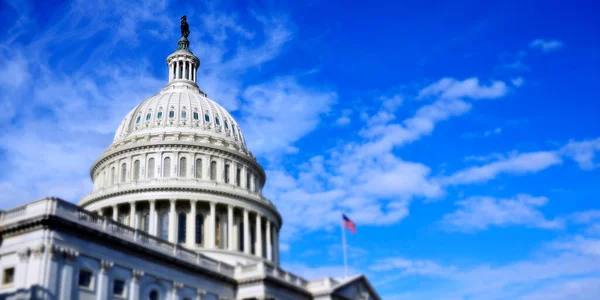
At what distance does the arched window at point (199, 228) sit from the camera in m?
76.7

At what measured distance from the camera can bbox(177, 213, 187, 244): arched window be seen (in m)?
75.8

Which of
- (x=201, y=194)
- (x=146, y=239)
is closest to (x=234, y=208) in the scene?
(x=201, y=194)

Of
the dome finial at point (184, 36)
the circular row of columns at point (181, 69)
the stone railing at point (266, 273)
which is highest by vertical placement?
the dome finial at point (184, 36)

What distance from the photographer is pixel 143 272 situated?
5250 cm

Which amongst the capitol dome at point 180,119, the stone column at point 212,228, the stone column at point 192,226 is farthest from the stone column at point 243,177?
the stone column at point 192,226

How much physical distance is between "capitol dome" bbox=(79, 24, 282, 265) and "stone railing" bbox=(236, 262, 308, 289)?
11.1 meters

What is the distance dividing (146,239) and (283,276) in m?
14.4

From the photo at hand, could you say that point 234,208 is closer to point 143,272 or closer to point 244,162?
point 244,162

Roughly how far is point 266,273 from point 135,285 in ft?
42.1

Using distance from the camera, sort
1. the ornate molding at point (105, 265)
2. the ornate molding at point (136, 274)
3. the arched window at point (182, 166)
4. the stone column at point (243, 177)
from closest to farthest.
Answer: the ornate molding at point (105, 265) < the ornate molding at point (136, 274) < the arched window at point (182, 166) < the stone column at point (243, 177)

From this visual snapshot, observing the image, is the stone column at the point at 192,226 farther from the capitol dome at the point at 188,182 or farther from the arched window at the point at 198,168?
the arched window at the point at 198,168

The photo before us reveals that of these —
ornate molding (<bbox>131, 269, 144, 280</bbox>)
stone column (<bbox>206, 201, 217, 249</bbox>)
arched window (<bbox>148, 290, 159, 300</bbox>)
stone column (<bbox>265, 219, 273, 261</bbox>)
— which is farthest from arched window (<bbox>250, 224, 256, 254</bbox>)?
ornate molding (<bbox>131, 269, 144, 280</bbox>)

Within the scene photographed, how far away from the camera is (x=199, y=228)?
77438 millimetres

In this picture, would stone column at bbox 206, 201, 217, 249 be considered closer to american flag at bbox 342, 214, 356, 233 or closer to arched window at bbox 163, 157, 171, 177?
arched window at bbox 163, 157, 171, 177
